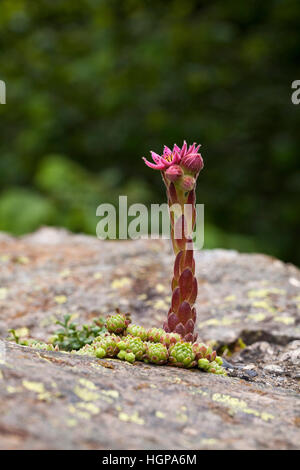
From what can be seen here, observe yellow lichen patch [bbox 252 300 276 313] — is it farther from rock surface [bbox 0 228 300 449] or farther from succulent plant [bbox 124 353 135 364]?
succulent plant [bbox 124 353 135 364]

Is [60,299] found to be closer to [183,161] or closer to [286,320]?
[286,320]

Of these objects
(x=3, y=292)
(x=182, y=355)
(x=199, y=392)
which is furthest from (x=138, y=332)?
(x=3, y=292)

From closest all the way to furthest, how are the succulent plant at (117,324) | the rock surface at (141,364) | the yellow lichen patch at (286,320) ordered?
the rock surface at (141,364), the succulent plant at (117,324), the yellow lichen patch at (286,320)

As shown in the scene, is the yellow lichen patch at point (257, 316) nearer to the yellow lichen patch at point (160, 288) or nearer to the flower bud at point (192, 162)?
the yellow lichen patch at point (160, 288)

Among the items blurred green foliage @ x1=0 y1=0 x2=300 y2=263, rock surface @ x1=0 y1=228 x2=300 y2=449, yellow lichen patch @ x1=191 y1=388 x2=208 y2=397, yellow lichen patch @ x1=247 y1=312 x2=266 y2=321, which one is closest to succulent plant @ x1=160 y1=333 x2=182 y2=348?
rock surface @ x1=0 y1=228 x2=300 y2=449

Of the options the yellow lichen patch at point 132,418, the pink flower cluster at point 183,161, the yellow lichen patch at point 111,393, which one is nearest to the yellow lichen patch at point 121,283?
the pink flower cluster at point 183,161

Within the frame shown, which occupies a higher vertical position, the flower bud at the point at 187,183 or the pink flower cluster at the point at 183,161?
the pink flower cluster at the point at 183,161

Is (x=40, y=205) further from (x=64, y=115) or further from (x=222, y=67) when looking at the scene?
(x=222, y=67)
